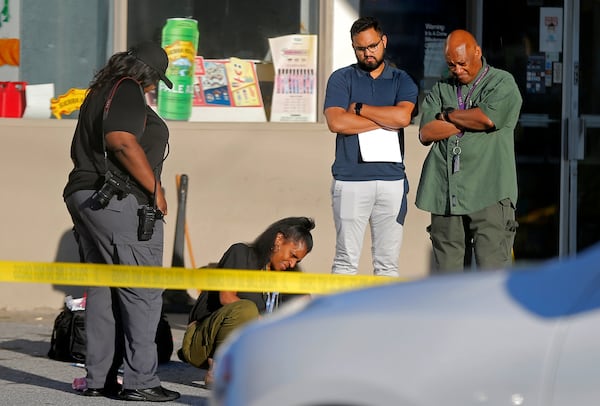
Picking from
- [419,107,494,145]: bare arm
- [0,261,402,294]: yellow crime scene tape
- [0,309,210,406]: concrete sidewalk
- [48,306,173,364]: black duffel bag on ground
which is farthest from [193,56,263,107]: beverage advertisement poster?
[0,261,402,294]: yellow crime scene tape

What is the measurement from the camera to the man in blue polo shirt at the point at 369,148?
24.1 feet

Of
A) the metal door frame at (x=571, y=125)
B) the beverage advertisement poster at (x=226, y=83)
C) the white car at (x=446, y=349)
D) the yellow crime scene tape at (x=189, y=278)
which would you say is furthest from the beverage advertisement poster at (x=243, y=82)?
the white car at (x=446, y=349)

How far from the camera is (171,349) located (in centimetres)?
771

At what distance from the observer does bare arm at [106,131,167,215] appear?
6.32 meters

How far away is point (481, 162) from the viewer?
6.96 metres

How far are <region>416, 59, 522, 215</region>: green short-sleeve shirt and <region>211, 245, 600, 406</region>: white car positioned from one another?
11.0ft

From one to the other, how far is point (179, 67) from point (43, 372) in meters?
3.00

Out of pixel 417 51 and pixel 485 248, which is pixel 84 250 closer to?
pixel 485 248

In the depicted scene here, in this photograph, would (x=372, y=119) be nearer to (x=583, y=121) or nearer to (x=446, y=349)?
(x=583, y=121)

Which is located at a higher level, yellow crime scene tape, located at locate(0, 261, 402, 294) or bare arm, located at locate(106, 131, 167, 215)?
bare arm, located at locate(106, 131, 167, 215)

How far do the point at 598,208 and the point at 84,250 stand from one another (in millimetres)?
4794

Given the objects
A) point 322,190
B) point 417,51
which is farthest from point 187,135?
point 417,51

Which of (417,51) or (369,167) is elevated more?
(417,51)

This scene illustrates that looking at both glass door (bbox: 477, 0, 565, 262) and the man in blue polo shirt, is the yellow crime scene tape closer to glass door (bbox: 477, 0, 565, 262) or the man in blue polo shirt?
the man in blue polo shirt
